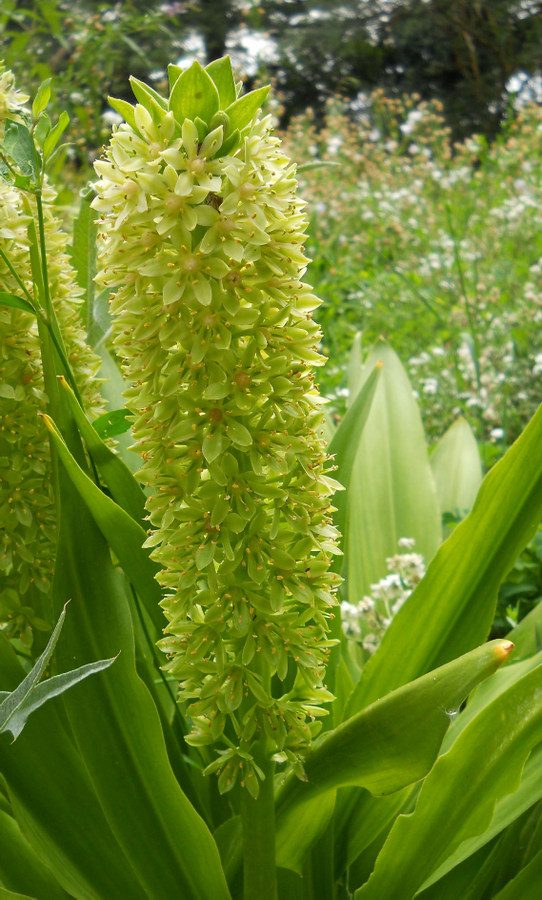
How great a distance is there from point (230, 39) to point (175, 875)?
1081 centimetres

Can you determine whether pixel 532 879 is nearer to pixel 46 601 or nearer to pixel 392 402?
pixel 46 601

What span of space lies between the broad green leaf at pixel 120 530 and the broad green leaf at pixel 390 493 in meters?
0.73

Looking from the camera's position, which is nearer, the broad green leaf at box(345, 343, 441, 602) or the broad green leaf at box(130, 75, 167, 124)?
the broad green leaf at box(130, 75, 167, 124)

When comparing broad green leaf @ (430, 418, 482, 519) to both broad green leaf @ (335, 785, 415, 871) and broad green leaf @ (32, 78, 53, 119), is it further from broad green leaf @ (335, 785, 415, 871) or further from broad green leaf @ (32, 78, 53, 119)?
broad green leaf @ (32, 78, 53, 119)

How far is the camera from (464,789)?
92 centimetres

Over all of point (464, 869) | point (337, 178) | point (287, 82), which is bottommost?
point (464, 869)

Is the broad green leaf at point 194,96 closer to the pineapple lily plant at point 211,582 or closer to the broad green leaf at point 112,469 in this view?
the pineapple lily plant at point 211,582

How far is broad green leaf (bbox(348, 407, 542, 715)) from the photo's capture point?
1.03 metres

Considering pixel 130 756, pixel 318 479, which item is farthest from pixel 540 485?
pixel 130 756

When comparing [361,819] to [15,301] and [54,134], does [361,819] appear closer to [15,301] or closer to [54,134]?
[15,301]

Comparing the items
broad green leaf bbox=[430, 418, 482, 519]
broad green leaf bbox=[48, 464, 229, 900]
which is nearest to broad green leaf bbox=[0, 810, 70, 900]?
broad green leaf bbox=[48, 464, 229, 900]

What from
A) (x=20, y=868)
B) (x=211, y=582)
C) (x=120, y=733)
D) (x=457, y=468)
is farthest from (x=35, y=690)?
(x=457, y=468)

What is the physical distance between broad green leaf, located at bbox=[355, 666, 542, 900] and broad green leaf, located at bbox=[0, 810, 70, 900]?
388 mm

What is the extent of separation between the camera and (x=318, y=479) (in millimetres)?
850
